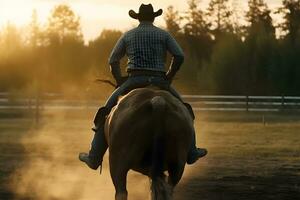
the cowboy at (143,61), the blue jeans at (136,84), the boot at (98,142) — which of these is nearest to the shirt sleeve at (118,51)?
the cowboy at (143,61)

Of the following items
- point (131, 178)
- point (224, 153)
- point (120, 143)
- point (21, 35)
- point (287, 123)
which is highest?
point (120, 143)

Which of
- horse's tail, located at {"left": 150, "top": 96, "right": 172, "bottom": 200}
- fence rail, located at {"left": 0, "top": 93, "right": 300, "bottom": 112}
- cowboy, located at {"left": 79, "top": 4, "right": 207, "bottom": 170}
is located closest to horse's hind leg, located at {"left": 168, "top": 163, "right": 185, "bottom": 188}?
horse's tail, located at {"left": 150, "top": 96, "right": 172, "bottom": 200}

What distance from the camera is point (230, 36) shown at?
60.1m

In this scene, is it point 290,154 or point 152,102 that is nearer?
point 152,102

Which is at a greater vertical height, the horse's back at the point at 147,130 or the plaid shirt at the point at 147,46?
the plaid shirt at the point at 147,46

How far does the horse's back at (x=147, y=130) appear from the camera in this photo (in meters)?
7.45

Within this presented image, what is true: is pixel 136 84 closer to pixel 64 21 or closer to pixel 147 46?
pixel 147 46

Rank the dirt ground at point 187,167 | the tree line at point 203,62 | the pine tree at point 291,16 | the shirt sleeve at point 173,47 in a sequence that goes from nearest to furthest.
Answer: the shirt sleeve at point 173,47 < the dirt ground at point 187,167 < the tree line at point 203,62 < the pine tree at point 291,16

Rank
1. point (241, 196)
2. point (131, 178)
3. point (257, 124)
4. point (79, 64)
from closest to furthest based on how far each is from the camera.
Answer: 1. point (241, 196)
2. point (131, 178)
3. point (257, 124)
4. point (79, 64)

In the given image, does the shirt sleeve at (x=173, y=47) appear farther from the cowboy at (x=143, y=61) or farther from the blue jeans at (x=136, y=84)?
the blue jeans at (x=136, y=84)

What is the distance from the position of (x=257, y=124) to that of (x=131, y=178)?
18.4 metres

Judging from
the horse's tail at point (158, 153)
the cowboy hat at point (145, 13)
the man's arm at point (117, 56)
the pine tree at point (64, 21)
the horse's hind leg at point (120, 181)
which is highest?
the cowboy hat at point (145, 13)

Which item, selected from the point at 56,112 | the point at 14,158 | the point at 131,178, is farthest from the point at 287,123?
the point at 131,178

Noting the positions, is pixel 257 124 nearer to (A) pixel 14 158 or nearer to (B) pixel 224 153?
(B) pixel 224 153
